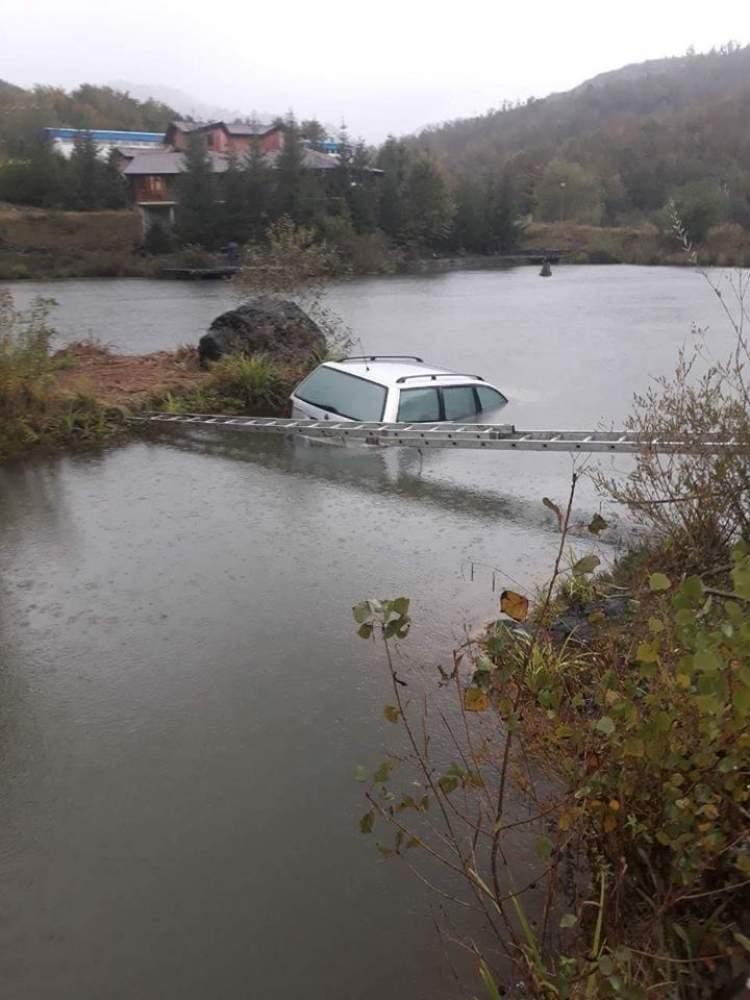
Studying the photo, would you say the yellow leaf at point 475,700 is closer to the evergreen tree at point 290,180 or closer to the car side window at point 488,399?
the car side window at point 488,399

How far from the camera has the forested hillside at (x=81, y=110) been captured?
10822 cm

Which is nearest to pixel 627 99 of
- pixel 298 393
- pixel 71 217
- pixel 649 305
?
pixel 71 217

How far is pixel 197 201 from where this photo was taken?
191ft

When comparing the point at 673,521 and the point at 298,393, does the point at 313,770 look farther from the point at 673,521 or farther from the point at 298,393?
the point at 298,393

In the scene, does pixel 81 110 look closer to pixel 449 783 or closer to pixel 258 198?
pixel 258 198

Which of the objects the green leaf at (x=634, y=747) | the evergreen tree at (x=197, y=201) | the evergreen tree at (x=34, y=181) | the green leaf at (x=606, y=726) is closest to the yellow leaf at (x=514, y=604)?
the green leaf at (x=606, y=726)

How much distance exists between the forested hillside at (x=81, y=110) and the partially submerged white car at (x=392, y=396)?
10624 cm

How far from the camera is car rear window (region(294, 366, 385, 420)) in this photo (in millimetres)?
10617

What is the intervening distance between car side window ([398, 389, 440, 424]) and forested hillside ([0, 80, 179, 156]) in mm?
107252

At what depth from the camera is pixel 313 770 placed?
4.69 m

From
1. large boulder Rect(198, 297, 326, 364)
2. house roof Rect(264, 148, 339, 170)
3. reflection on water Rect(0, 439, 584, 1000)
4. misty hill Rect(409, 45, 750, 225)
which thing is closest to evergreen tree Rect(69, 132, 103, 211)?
house roof Rect(264, 148, 339, 170)

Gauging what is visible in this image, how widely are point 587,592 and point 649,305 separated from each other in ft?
107

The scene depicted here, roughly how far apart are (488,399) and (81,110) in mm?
129289

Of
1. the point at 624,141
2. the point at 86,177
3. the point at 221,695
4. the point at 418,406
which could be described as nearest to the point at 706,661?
the point at 221,695
